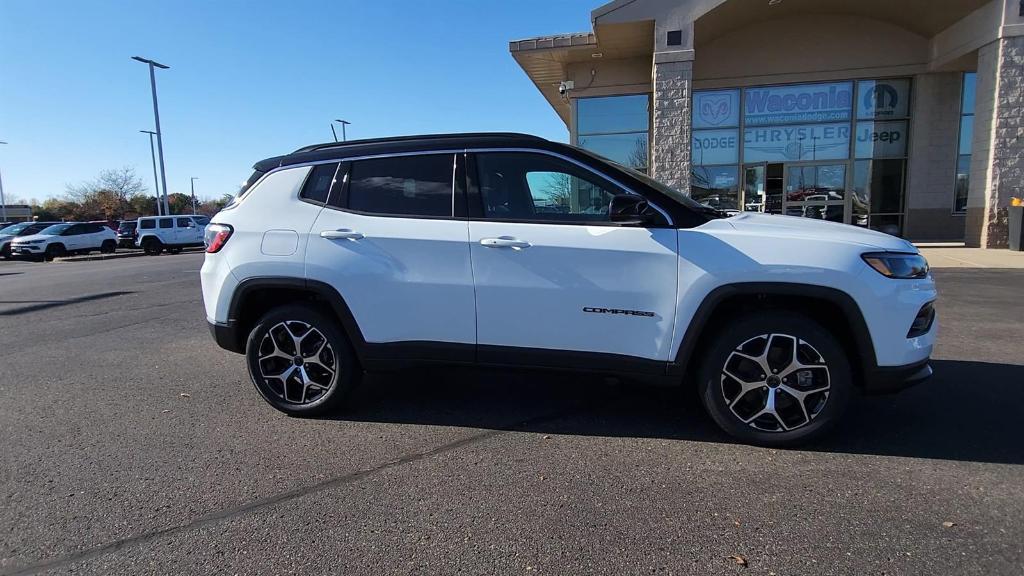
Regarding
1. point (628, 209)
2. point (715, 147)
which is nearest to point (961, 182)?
point (715, 147)

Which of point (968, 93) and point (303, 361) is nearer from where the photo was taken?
point (303, 361)

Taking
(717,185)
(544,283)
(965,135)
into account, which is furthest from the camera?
(717,185)

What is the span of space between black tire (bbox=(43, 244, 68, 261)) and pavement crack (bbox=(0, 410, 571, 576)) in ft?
95.2

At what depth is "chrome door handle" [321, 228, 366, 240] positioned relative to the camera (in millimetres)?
3736

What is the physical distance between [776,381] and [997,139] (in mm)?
14613

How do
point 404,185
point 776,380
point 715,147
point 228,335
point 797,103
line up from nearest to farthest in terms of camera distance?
point 776,380
point 404,185
point 228,335
point 797,103
point 715,147

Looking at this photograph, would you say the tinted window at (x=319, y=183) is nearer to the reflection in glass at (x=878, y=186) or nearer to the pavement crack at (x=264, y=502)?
the pavement crack at (x=264, y=502)

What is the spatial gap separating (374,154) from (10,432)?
318 centimetres

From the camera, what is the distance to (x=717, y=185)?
55.0 ft

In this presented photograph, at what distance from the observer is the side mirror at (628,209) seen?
10.7 ft

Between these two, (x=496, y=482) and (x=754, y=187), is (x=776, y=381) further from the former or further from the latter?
(x=754, y=187)

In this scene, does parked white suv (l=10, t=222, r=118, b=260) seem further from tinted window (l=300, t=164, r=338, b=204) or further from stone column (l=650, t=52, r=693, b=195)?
tinted window (l=300, t=164, r=338, b=204)

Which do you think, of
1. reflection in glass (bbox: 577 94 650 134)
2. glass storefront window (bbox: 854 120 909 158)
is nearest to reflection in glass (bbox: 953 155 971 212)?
glass storefront window (bbox: 854 120 909 158)

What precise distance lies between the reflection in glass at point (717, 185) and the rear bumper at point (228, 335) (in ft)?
48.5
